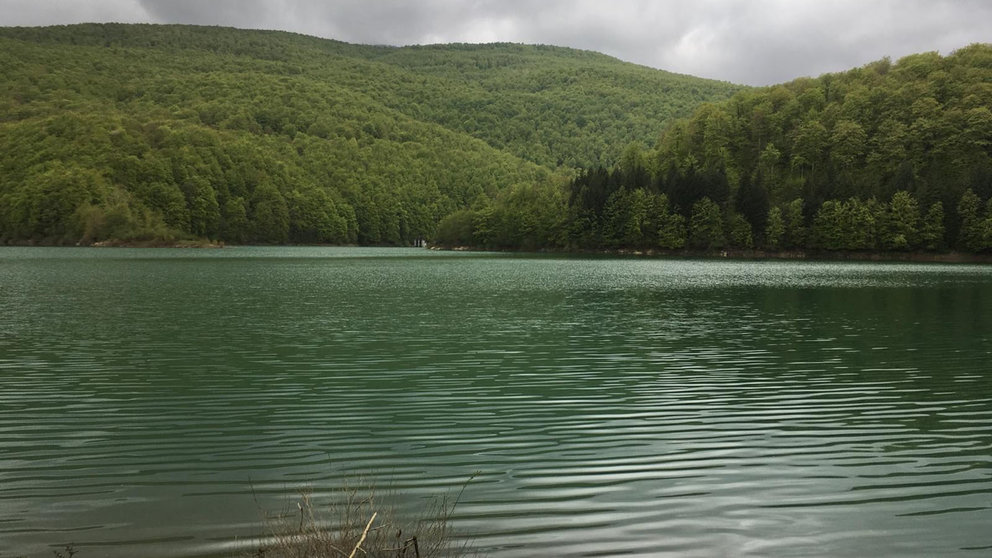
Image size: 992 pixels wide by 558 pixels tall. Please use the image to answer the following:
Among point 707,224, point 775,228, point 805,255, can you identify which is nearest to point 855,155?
point 805,255

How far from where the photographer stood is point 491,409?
14289mm

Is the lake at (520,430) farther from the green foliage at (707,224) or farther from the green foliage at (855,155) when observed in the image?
the green foliage at (707,224)

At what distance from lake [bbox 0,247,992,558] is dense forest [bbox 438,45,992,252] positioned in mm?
88024

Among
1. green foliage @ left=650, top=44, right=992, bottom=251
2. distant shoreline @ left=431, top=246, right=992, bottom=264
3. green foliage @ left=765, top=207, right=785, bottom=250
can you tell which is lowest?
distant shoreline @ left=431, top=246, right=992, bottom=264

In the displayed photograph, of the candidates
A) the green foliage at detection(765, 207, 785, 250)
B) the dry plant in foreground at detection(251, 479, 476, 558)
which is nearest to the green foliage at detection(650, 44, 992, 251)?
the green foliage at detection(765, 207, 785, 250)

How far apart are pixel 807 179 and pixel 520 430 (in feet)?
423

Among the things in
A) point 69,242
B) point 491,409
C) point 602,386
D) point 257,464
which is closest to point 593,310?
point 602,386

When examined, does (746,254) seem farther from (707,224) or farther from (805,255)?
(805,255)

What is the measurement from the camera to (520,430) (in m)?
12.5

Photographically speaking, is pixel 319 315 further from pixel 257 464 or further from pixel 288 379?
pixel 257 464

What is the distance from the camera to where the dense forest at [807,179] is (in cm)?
10775

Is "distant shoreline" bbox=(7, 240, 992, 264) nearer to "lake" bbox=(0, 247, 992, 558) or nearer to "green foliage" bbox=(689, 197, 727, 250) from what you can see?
"green foliage" bbox=(689, 197, 727, 250)

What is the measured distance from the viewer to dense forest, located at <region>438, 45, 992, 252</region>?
4242 inches

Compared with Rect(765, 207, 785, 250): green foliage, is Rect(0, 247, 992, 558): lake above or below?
below
